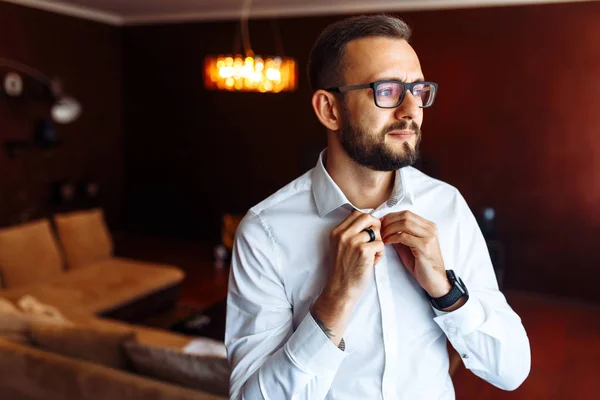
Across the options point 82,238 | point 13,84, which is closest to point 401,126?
point 82,238

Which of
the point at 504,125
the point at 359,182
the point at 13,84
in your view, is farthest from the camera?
the point at 13,84

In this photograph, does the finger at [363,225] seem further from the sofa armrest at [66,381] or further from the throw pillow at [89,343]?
the throw pillow at [89,343]

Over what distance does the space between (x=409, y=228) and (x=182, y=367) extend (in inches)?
48.9

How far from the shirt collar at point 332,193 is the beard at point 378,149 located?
9 cm

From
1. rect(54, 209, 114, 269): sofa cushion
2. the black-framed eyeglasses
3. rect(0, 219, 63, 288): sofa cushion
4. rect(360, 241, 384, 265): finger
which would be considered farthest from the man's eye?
rect(54, 209, 114, 269): sofa cushion

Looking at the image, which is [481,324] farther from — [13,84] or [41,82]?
[41,82]

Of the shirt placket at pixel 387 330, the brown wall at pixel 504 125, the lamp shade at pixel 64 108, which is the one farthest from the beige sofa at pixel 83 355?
the brown wall at pixel 504 125

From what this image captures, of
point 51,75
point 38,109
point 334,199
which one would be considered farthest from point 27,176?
point 334,199

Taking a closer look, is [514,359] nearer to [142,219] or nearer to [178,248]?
[178,248]

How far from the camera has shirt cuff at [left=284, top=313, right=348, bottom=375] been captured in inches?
40.4

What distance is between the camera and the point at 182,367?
1.95 metres

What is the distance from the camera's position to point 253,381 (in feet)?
3.52

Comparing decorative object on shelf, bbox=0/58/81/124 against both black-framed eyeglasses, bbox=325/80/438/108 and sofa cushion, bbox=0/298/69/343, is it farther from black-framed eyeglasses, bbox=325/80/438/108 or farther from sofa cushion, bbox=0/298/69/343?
black-framed eyeglasses, bbox=325/80/438/108

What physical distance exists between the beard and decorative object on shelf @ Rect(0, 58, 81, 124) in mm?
5224
